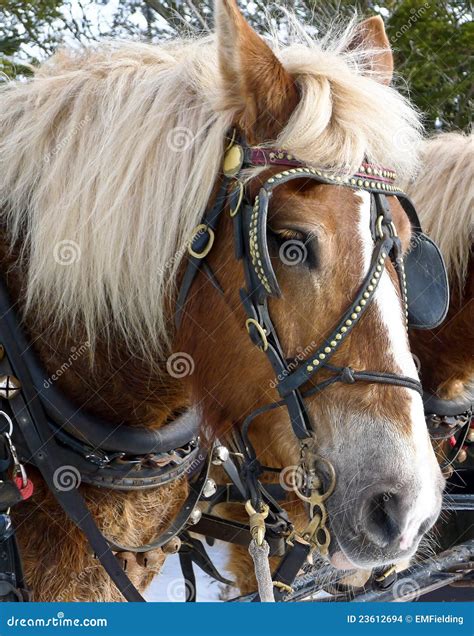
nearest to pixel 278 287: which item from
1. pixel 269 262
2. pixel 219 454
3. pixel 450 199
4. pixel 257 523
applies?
pixel 269 262

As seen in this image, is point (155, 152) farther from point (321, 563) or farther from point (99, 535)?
point (321, 563)

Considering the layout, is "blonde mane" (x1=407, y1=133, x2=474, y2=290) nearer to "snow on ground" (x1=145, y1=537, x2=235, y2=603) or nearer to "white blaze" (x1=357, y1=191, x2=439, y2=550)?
"snow on ground" (x1=145, y1=537, x2=235, y2=603)

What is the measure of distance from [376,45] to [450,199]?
3.55 ft

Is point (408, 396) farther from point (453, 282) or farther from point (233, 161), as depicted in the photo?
point (453, 282)

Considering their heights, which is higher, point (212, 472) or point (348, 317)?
point (348, 317)

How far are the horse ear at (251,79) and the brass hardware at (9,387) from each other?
2.36 feet

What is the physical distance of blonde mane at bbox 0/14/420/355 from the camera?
5.94 ft

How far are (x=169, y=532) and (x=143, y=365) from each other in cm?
47

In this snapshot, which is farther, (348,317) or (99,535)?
(99,535)

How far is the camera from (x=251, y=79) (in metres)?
1.76

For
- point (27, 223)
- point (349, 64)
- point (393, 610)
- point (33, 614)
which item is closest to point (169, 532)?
point (33, 614)

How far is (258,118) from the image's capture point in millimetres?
1816

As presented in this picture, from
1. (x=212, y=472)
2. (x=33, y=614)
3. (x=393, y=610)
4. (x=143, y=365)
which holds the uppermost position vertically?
(x=143, y=365)

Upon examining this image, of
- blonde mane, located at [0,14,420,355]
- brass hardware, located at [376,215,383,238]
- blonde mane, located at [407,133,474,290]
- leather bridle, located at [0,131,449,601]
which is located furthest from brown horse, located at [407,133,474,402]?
brass hardware, located at [376,215,383,238]
